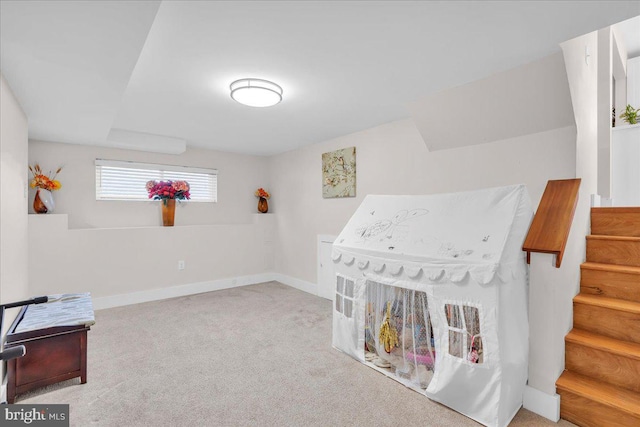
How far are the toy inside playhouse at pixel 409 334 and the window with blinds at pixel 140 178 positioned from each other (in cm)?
→ 327

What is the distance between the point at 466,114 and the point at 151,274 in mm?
4240

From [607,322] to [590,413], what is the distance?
579 millimetres

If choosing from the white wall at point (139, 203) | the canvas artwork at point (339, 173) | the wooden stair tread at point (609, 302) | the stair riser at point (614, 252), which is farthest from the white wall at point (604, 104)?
the white wall at point (139, 203)

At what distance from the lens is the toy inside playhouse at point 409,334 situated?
1.77 m

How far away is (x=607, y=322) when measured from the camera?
190cm

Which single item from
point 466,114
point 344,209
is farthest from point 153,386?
point 466,114

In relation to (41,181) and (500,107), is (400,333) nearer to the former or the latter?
(500,107)

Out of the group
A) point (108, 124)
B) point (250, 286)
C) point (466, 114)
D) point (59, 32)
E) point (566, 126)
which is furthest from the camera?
point (250, 286)

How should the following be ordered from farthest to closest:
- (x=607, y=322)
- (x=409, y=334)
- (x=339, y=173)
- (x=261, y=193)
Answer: (x=261, y=193) → (x=339, y=173) → (x=409, y=334) → (x=607, y=322)

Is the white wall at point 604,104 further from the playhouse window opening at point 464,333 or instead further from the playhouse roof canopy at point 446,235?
the playhouse window opening at point 464,333

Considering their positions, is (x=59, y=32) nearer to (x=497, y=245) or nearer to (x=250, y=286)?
(x=497, y=245)

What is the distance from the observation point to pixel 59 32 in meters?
1.45

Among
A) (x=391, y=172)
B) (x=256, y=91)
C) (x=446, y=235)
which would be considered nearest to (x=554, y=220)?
(x=446, y=235)

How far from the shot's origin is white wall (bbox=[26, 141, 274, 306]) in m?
3.54
